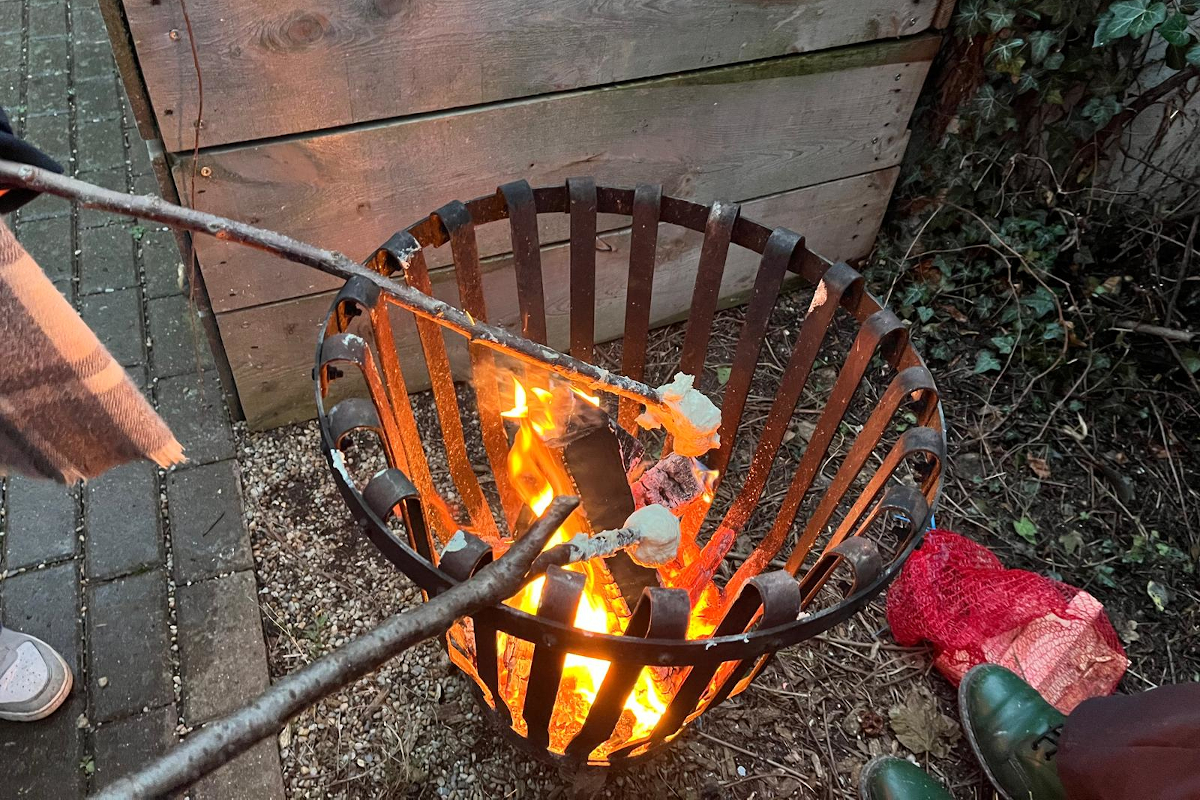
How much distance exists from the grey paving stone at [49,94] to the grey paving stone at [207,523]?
189cm

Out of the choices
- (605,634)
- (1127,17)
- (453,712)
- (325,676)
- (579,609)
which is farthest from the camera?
(1127,17)

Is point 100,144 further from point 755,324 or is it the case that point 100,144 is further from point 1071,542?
point 1071,542

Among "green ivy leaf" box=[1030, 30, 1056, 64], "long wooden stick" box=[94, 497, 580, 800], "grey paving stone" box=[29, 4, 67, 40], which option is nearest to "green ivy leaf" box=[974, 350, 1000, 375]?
"green ivy leaf" box=[1030, 30, 1056, 64]

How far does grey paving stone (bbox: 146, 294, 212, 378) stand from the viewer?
Answer: 2211 mm

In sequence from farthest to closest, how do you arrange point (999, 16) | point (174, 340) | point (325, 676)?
1. point (174, 340)
2. point (999, 16)
3. point (325, 676)

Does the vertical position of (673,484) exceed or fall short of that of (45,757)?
it exceeds it

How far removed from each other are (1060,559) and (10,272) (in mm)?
2297

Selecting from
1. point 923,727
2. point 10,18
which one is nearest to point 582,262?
point 923,727

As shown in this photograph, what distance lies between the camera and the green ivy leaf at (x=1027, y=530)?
2012 millimetres

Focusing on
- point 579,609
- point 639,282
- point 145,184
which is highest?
point 639,282

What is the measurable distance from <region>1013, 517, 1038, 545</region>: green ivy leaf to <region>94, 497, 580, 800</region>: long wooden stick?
1.64 m

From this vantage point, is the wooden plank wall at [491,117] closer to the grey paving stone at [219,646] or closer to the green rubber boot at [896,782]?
the grey paving stone at [219,646]

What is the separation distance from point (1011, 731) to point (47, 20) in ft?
14.3

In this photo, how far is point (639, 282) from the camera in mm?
1644
